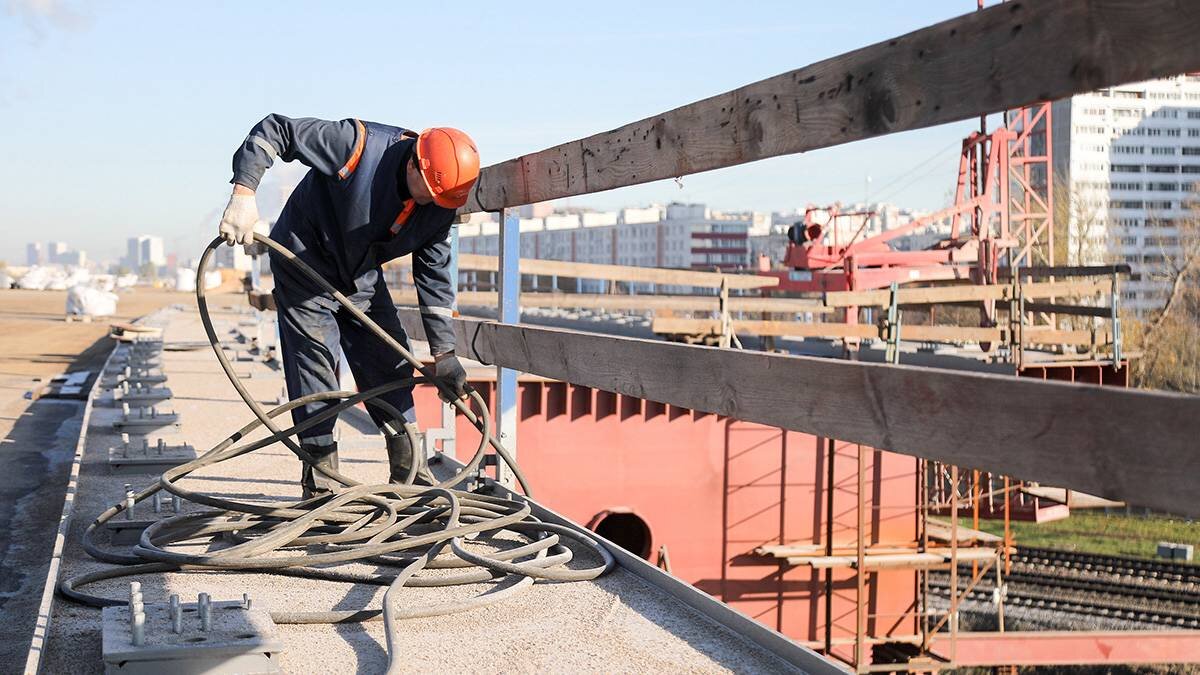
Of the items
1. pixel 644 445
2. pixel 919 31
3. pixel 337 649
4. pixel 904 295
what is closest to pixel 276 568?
pixel 337 649

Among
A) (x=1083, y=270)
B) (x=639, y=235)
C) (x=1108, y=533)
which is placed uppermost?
(x=639, y=235)

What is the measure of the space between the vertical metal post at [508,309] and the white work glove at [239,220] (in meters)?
1.15

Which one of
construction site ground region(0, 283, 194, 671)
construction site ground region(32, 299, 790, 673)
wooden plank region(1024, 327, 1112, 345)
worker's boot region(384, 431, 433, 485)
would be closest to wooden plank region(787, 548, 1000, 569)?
wooden plank region(1024, 327, 1112, 345)

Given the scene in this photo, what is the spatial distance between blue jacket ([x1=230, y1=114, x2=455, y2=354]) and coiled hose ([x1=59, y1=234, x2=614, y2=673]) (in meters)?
0.13

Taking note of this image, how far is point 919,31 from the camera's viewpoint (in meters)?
1.90

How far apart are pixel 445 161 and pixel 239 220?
0.69 meters

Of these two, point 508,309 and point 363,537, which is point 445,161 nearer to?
point 508,309

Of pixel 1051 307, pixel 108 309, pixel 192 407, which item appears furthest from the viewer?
pixel 108 309

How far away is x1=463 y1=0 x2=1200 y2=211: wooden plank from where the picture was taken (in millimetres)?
1480

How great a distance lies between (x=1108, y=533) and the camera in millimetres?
34625

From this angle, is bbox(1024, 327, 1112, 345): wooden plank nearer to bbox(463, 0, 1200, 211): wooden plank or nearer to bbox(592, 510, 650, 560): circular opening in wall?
bbox(592, 510, 650, 560): circular opening in wall

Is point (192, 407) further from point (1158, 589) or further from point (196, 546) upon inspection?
point (1158, 589)

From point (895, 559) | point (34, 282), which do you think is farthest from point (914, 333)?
point (34, 282)

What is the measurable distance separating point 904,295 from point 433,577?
50.4 ft
